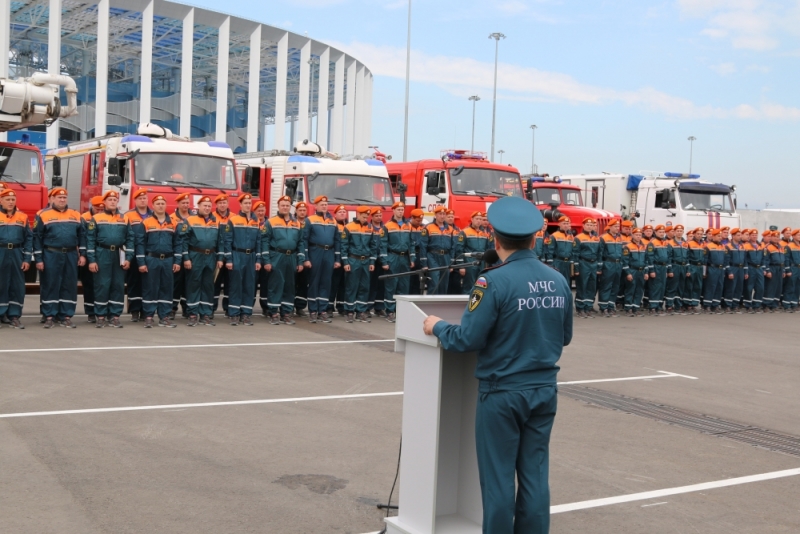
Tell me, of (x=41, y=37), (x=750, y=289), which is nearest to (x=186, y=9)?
(x=41, y=37)

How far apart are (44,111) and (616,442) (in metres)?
11.9

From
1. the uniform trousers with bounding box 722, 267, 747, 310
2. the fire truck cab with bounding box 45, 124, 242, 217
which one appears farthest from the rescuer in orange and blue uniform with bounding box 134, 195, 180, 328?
the uniform trousers with bounding box 722, 267, 747, 310

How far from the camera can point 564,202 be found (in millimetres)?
25953

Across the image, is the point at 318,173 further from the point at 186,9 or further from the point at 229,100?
the point at 229,100

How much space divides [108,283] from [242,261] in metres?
2.09

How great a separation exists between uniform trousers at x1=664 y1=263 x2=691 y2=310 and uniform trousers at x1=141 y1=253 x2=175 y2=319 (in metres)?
11.3

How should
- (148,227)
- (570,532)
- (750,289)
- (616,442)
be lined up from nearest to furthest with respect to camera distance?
1. (570,532)
2. (616,442)
3. (148,227)
4. (750,289)

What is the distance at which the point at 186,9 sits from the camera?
47094 millimetres

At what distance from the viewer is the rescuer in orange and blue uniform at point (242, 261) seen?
1441cm

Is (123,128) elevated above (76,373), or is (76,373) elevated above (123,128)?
(123,128)

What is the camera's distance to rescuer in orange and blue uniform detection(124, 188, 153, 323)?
45.0ft

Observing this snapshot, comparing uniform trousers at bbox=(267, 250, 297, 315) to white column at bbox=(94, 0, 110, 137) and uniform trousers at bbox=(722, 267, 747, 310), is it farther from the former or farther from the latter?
white column at bbox=(94, 0, 110, 137)

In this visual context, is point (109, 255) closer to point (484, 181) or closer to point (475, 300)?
point (484, 181)

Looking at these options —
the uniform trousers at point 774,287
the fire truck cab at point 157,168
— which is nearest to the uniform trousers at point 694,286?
the uniform trousers at point 774,287
